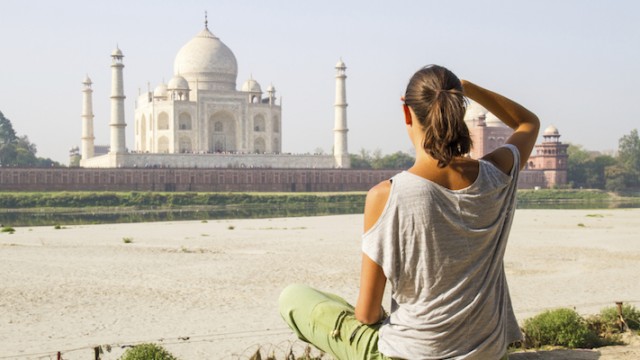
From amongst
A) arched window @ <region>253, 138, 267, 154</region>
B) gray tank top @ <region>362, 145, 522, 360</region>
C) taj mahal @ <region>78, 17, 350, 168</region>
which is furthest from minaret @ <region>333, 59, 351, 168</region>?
gray tank top @ <region>362, 145, 522, 360</region>

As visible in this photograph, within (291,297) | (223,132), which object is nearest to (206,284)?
(291,297)

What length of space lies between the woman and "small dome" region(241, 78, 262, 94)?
4410 cm

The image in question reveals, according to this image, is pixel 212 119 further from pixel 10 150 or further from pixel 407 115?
pixel 407 115

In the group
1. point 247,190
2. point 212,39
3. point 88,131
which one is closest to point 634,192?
point 247,190

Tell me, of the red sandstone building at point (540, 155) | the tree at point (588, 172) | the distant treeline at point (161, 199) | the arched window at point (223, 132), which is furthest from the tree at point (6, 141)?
the tree at point (588, 172)

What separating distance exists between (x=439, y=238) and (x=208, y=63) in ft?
142

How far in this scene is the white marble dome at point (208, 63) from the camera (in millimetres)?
43781

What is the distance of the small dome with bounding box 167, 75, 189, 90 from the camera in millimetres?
42531

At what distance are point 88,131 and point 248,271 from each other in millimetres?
36543

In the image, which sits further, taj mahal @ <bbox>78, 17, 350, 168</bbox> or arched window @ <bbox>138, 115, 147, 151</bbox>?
arched window @ <bbox>138, 115, 147, 151</bbox>

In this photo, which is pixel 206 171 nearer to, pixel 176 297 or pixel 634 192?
pixel 634 192

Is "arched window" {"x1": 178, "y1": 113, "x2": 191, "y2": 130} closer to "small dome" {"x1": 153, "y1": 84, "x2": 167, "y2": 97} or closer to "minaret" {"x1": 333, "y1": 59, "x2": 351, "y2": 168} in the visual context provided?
"small dome" {"x1": 153, "y1": 84, "x2": 167, "y2": 97}

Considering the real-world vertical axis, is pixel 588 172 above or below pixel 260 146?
below

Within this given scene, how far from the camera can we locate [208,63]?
144 feet
